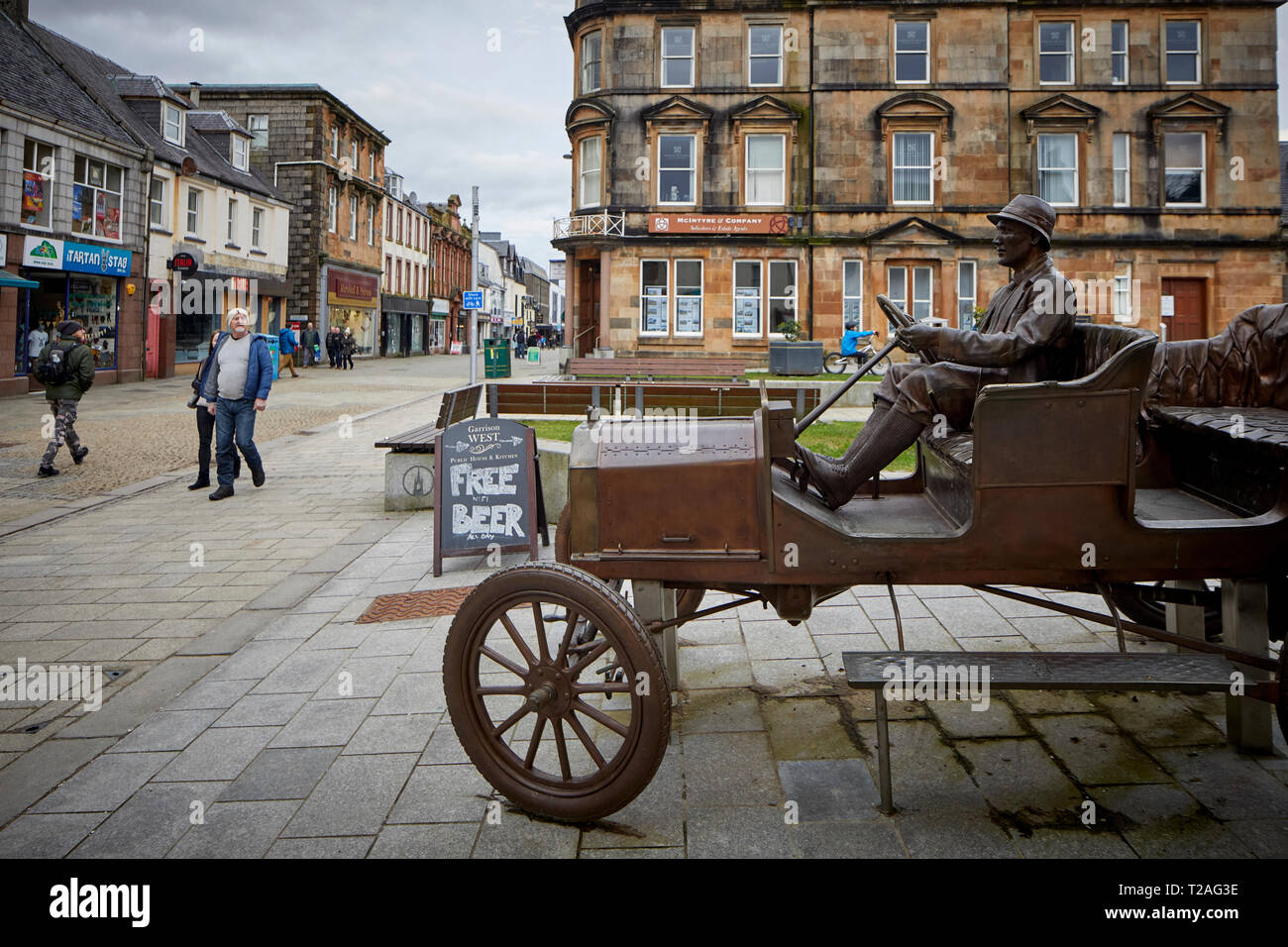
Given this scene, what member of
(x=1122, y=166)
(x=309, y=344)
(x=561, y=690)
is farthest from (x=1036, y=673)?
(x=309, y=344)

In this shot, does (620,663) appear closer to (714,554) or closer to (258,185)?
(714,554)

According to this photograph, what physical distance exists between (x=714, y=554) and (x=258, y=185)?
38995 millimetres

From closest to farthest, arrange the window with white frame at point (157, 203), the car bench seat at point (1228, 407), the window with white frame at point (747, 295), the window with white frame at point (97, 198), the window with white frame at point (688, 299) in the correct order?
the car bench seat at point (1228, 407) < the window with white frame at point (97, 198) < the window with white frame at point (157, 203) < the window with white frame at point (747, 295) < the window with white frame at point (688, 299)

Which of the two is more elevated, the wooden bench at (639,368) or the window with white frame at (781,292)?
the window with white frame at (781,292)

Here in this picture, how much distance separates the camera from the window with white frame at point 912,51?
28.9 metres

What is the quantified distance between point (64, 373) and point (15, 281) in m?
12.0

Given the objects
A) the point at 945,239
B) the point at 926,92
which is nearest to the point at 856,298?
the point at 945,239

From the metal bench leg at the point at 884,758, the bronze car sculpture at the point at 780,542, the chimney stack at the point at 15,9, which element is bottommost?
the metal bench leg at the point at 884,758

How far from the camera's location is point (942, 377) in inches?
140

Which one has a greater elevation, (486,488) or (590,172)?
(590,172)

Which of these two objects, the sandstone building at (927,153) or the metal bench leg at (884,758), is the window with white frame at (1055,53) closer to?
the sandstone building at (927,153)

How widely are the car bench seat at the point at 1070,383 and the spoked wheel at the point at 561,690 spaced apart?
1.27 meters

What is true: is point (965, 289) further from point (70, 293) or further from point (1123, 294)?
point (70, 293)

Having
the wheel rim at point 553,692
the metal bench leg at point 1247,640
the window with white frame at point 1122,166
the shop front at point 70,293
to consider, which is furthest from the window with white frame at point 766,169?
the wheel rim at point 553,692
